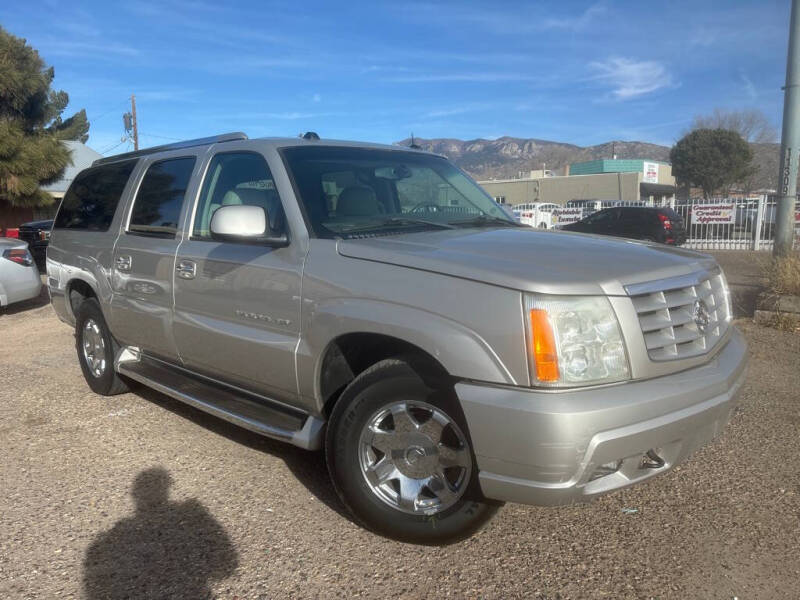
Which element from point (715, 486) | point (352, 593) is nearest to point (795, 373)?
point (715, 486)

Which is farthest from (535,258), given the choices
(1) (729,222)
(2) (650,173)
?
(2) (650,173)

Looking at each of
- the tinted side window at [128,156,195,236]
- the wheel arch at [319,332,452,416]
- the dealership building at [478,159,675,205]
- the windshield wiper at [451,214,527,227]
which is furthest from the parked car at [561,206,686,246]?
the dealership building at [478,159,675,205]

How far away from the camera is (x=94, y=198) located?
543 cm

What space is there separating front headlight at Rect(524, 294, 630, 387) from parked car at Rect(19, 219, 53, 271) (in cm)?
1585

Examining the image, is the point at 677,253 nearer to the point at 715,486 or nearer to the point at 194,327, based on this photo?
the point at 715,486

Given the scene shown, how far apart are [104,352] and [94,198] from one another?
1.29 meters

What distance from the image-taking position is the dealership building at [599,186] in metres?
51.6

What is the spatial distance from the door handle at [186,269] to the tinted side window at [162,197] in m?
0.29

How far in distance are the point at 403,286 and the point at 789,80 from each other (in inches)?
319

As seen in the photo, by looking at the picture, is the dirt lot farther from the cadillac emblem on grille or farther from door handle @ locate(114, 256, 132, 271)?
door handle @ locate(114, 256, 132, 271)

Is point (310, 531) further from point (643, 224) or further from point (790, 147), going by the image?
point (643, 224)

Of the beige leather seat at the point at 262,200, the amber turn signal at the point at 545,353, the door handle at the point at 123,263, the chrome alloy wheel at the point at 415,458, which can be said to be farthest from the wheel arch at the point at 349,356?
the door handle at the point at 123,263

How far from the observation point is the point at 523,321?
250cm

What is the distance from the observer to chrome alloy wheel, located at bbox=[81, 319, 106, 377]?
527 centimetres
